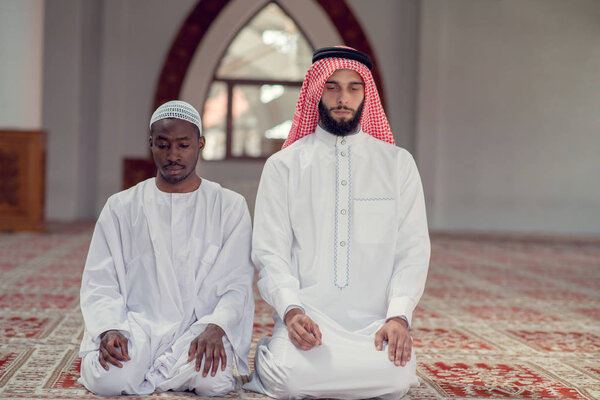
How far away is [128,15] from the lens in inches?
361

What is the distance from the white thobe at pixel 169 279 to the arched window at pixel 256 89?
7.67m

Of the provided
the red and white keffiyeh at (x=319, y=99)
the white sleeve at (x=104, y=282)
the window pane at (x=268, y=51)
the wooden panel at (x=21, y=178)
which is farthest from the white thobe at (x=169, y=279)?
the window pane at (x=268, y=51)

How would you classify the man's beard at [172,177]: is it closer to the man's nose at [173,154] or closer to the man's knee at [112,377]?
the man's nose at [173,154]

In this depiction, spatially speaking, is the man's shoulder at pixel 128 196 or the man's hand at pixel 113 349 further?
the man's shoulder at pixel 128 196

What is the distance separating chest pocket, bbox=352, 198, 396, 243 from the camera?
2.18m

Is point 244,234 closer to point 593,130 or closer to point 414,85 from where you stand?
point 414,85

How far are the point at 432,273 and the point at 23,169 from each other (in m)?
4.09

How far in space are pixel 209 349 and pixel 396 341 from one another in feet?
1.67

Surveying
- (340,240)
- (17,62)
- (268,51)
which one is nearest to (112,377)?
(340,240)

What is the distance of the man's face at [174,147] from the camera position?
7.01 feet

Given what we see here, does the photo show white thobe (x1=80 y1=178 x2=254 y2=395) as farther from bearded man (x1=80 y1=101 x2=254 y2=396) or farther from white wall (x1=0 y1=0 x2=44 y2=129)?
white wall (x1=0 y1=0 x2=44 y2=129)

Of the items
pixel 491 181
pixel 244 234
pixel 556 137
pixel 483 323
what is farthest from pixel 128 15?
pixel 244 234

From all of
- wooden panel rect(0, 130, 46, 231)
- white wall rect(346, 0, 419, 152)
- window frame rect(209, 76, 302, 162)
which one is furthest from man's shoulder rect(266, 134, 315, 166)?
window frame rect(209, 76, 302, 162)

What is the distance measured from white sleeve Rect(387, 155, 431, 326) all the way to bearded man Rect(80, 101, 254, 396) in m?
0.45
